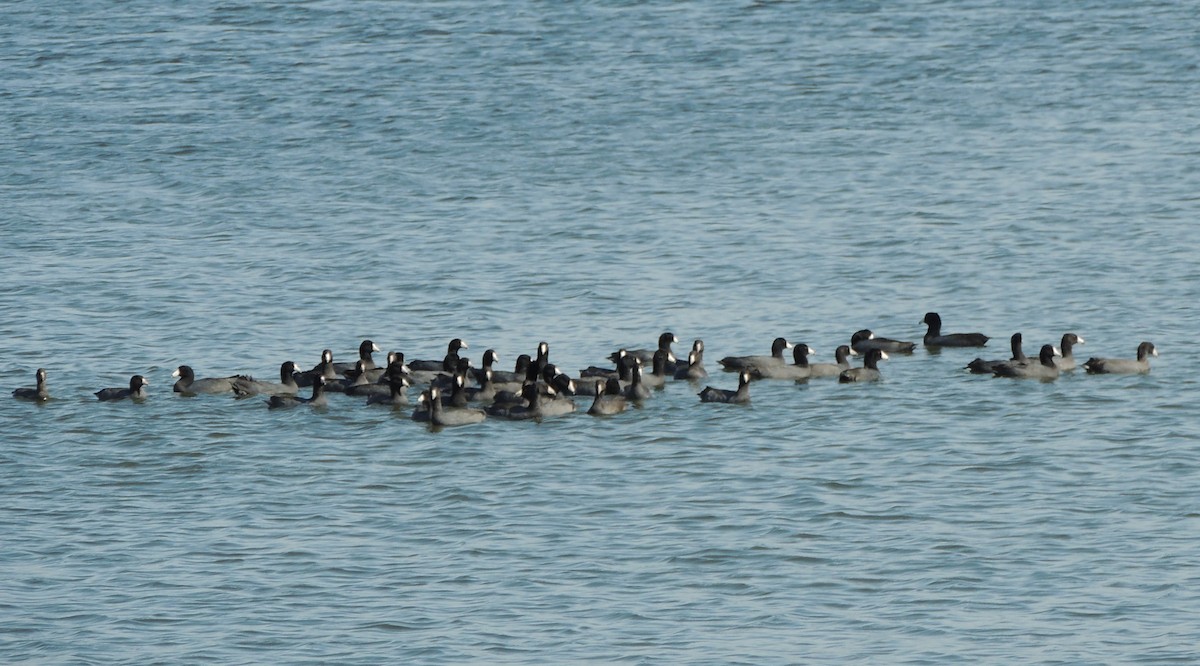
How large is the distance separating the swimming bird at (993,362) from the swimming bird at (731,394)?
3470 millimetres

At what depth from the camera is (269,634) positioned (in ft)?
65.2

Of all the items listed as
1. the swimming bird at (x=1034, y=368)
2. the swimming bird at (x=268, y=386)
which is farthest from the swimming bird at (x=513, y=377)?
the swimming bird at (x=1034, y=368)

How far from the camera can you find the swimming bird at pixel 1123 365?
29.4 metres

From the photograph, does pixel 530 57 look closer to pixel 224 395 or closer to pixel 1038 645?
pixel 224 395

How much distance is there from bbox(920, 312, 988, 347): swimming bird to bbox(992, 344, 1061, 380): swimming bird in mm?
1682

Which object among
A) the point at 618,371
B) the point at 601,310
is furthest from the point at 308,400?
the point at 601,310

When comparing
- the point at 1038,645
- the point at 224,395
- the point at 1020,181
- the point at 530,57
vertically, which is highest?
the point at 530,57

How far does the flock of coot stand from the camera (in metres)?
28.1

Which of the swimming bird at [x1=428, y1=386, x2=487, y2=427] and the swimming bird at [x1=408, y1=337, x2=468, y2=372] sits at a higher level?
the swimming bird at [x1=408, y1=337, x2=468, y2=372]

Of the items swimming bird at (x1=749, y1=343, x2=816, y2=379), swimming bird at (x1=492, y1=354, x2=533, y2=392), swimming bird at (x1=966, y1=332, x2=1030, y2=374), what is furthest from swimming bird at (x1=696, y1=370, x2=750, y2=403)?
swimming bird at (x1=966, y1=332, x2=1030, y2=374)

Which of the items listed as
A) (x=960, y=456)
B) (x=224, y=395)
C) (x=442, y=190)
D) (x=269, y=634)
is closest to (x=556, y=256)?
(x=442, y=190)

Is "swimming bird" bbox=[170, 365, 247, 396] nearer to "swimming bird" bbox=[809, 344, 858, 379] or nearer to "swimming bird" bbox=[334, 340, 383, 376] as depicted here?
"swimming bird" bbox=[334, 340, 383, 376]

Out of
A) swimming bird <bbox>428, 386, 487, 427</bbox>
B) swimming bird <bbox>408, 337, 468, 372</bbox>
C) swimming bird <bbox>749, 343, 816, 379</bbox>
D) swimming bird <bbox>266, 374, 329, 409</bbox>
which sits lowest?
swimming bird <bbox>428, 386, 487, 427</bbox>

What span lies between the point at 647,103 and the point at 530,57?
495cm
